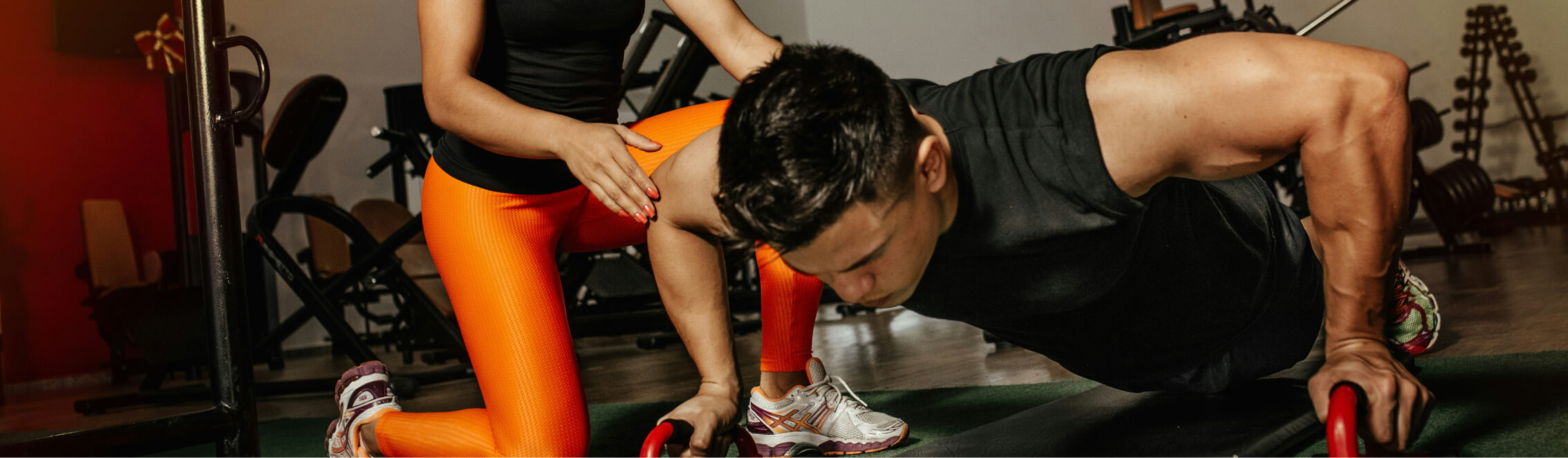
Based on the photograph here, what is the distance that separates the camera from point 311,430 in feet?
7.06

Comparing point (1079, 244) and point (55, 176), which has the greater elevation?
point (1079, 244)

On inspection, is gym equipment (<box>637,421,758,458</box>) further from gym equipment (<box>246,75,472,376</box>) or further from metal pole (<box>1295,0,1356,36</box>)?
gym equipment (<box>246,75,472,376</box>)

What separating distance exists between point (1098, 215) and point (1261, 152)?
0.15m

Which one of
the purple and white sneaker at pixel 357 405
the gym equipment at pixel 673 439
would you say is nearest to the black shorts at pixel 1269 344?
the gym equipment at pixel 673 439

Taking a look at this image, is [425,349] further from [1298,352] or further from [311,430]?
[1298,352]

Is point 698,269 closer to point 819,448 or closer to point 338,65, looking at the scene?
point 819,448

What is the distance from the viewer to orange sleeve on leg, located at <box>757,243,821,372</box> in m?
1.40

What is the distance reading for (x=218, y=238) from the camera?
4.87ft

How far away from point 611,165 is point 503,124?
0.66 ft

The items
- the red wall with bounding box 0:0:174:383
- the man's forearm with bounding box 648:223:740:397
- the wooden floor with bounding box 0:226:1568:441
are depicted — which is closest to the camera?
the man's forearm with bounding box 648:223:740:397

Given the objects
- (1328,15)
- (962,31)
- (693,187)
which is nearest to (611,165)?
(693,187)

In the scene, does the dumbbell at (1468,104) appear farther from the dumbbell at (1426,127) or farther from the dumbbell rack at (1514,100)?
the dumbbell at (1426,127)

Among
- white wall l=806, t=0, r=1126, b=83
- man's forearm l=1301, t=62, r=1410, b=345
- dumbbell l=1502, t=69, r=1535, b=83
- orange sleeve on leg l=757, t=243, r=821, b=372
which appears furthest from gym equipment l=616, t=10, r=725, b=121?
dumbbell l=1502, t=69, r=1535, b=83

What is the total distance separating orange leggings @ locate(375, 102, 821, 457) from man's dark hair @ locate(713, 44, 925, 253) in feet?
1.45
